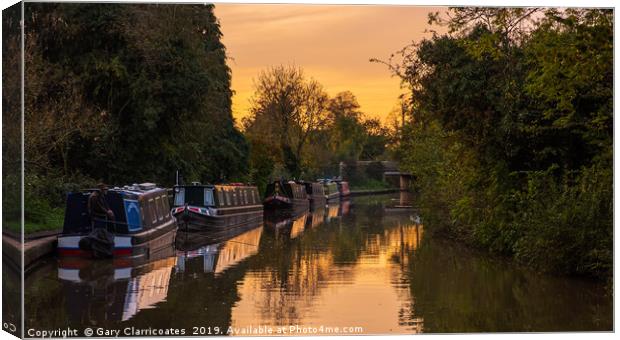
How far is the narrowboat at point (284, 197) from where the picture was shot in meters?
47.1

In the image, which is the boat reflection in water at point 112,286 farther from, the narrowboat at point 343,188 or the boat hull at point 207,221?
the narrowboat at point 343,188

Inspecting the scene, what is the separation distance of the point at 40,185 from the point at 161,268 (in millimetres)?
3388

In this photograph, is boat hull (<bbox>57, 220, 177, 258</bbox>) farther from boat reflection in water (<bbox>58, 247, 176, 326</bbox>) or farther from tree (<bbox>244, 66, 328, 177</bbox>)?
tree (<bbox>244, 66, 328, 177</bbox>)

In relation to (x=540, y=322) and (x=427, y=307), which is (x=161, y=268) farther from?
(x=540, y=322)

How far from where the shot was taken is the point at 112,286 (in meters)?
17.2

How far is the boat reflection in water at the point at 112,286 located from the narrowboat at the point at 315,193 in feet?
109

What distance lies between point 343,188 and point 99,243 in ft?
168

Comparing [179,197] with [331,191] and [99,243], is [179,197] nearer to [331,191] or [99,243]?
[99,243]

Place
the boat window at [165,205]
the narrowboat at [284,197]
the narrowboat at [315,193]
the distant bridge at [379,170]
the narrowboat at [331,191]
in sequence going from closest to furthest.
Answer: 1. the boat window at [165,205]
2. the narrowboat at [284,197]
3. the narrowboat at [315,193]
4. the narrowboat at [331,191]
5. the distant bridge at [379,170]

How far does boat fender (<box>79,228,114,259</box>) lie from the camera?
20.5m

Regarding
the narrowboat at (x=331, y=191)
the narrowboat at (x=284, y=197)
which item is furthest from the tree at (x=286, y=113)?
the narrowboat at (x=331, y=191)

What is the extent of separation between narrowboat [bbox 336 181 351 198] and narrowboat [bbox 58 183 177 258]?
46.0 m

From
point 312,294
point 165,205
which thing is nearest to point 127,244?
point 165,205

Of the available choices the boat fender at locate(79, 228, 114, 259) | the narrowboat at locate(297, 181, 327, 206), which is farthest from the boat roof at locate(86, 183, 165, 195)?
the narrowboat at locate(297, 181, 327, 206)
